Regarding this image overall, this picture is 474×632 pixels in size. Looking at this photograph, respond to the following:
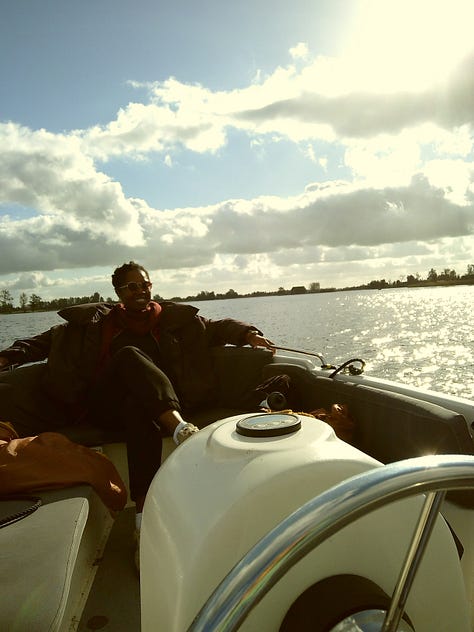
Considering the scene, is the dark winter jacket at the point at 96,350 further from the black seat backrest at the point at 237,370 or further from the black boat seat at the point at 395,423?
the black boat seat at the point at 395,423

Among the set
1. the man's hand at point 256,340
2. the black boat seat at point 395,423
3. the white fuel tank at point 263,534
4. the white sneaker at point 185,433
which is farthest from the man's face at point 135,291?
the white fuel tank at point 263,534

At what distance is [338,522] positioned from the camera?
65cm

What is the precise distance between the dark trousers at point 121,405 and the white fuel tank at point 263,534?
3.59 ft

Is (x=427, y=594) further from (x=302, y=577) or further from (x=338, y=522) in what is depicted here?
(x=338, y=522)

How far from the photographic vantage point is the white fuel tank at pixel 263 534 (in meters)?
0.95

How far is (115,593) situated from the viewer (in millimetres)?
2021

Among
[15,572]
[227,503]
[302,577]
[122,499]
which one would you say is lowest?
[122,499]

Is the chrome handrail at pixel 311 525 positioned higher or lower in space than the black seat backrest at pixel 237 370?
higher

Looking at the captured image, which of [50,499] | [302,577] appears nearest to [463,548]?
[302,577]

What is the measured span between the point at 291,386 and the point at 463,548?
1.82m

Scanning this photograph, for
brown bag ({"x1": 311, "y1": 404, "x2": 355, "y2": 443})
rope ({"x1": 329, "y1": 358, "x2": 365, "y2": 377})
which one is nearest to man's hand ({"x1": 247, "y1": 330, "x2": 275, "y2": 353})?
rope ({"x1": 329, "y1": 358, "x2": 365, "y2": 377})

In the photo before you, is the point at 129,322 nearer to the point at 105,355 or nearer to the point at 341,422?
the point at 105,355

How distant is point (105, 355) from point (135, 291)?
0.44 meters

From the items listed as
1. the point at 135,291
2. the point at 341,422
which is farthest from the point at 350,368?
the point at 135,291
